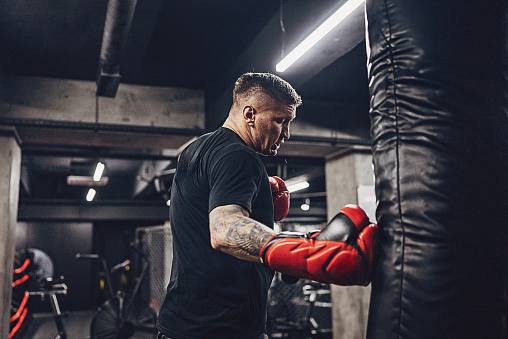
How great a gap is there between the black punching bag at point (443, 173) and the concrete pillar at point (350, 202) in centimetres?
457

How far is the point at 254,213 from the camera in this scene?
141 cm

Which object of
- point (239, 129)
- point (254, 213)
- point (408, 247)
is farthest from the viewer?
point (239, 129)

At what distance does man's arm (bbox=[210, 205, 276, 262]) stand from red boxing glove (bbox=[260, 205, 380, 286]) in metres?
0.03

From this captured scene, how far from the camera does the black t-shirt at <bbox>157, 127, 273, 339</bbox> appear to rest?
1334 millimetres

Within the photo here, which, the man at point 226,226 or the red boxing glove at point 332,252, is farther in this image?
the man at point 226,226

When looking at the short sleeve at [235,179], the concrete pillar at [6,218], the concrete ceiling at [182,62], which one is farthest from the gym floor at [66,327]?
the short sleeve at [235,179]

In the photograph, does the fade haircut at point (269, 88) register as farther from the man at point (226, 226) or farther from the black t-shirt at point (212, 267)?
the black t-shirt at point (212, 267)

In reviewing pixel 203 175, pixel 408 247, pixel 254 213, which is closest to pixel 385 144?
pixel 408 247

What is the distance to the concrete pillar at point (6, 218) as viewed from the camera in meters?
4.65

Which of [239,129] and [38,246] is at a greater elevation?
[239,129]

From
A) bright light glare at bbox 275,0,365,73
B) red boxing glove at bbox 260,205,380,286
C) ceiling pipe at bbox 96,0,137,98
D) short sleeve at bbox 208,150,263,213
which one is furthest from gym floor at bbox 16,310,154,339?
red boxing glove at bbox 260,205,380,286

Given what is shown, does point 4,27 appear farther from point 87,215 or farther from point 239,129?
point 87,215

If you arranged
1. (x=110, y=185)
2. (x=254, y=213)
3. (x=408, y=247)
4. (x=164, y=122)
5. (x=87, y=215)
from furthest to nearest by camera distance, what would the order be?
1. (x=110, y=185)
2. (x=87, y=215)
3. (x=164, y=122)
4. (x=254, y=213)
5. (x=408, y=247)

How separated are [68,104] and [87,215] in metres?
9.07
